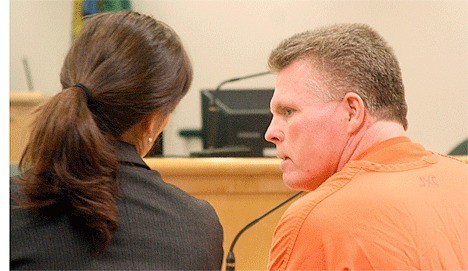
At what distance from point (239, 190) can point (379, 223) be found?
1138mm

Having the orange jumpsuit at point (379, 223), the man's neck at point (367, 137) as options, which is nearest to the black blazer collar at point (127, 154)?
the orange jumpsuit at point (379, 223)

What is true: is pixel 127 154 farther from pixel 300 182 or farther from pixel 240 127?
pixel 240 127

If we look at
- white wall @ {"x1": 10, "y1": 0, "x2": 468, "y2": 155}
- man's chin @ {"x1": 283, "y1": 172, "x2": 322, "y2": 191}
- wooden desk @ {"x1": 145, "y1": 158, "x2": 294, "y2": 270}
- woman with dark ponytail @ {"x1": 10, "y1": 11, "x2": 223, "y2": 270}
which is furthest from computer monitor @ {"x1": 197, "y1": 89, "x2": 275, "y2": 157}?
white wall @ {"x1": 10, "y1": 0, "x2": 468, "y2": 155}

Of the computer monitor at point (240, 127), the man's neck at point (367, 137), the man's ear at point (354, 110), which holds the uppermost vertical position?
the man's ear at point (354, 110)

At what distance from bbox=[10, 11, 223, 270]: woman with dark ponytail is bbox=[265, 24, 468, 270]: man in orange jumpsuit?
183 millimetres

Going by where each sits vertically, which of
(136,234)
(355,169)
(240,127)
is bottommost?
(240,127)

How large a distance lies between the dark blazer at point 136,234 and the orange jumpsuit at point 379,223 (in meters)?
0.14

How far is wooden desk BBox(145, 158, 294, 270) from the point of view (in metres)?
2.08

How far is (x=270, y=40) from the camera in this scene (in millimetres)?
5012

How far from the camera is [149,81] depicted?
3.73ft

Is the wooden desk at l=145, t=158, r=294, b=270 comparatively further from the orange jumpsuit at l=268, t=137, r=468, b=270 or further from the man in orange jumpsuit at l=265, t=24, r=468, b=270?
the orange jumpsuit at l=268, t=137, r=468, b=270

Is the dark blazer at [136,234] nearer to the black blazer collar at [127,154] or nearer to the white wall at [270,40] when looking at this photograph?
the black blazer collar at [127,154]

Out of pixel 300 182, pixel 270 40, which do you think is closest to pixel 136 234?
pixel 300 182

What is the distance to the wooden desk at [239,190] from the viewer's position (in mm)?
2078
